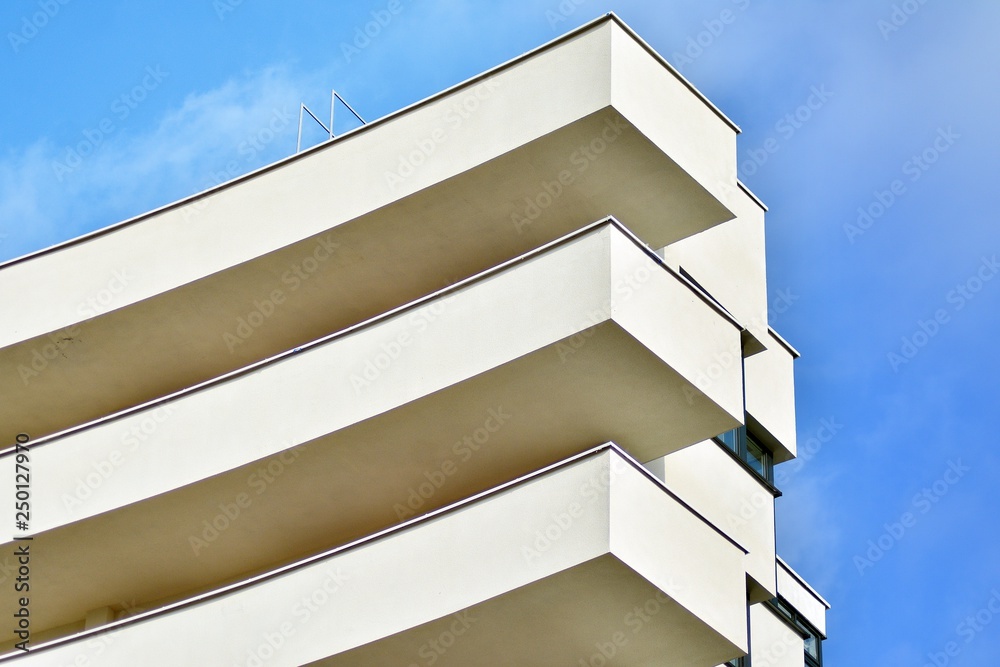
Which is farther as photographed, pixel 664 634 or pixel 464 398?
pixel 464 398

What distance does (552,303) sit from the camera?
55.6ft

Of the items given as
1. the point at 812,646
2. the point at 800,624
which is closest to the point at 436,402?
the point at 800,624

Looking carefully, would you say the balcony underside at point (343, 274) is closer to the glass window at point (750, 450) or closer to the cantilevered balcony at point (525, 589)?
the glass window at point (750, 450)

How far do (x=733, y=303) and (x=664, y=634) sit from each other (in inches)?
224

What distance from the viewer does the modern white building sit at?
16.0 m

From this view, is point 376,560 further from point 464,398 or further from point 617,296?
point 617,296

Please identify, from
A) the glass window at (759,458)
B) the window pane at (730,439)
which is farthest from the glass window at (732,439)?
the glass window at (759,458)

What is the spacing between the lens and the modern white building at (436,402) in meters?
16.0

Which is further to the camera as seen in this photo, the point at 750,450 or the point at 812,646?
the point at 812,646

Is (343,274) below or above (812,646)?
above

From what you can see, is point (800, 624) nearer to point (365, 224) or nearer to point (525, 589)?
point (525, 589)

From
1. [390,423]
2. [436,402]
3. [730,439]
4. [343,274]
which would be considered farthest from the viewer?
[730,439]

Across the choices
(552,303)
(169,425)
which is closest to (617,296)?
(552,303)

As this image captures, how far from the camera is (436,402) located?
673 inches
